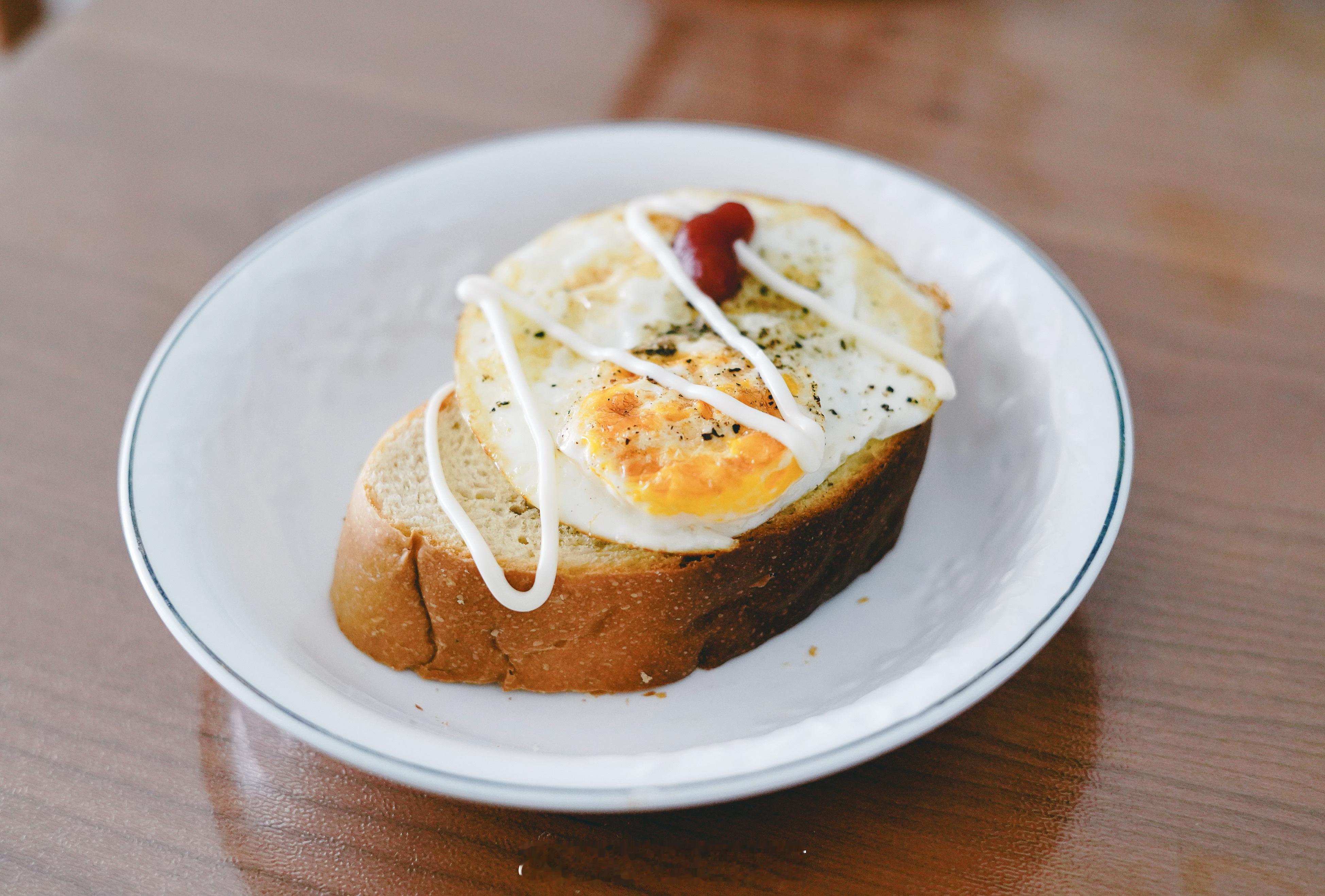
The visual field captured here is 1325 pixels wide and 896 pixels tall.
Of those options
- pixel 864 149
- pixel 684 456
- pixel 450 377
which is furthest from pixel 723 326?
pixel 864 149

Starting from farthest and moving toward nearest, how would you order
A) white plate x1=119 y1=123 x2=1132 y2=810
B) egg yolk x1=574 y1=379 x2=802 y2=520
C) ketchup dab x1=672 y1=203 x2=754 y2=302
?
ketchup dab x1=672 y1=203 x2=754 y2=302 → egg yolk x1=574 y1=379 x2=802 y2=520 → white plate x1=119 y1=123 x2=1132 y2=810

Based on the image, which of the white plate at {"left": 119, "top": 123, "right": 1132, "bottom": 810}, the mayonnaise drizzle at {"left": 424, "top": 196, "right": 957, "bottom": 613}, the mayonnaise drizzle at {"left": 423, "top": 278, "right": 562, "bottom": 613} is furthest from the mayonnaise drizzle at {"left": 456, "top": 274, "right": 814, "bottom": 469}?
the white plate at {"left": 119, "top": 123, "right": 1132, "bottom": 810}

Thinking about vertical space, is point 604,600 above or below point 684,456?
below

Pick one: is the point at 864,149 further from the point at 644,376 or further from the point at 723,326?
the point at 644,376

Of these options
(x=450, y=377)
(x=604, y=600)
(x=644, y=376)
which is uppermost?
(x=644, y=376)

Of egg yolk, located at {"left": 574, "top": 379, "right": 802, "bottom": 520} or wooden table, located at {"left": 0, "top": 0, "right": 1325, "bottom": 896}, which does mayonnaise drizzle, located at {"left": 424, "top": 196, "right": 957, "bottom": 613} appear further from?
wooden table, located at {"left": 0, "top": 0, "right": 1325, "bottom": 896}

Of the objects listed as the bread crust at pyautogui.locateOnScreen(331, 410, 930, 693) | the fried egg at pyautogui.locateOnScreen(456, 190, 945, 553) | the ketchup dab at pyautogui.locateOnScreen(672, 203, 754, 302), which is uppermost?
the ketchup dab at pyautogui.locateOnScreen(672, 203, 754, 302)

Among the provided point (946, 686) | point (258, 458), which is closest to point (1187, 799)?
point (946, 686)
